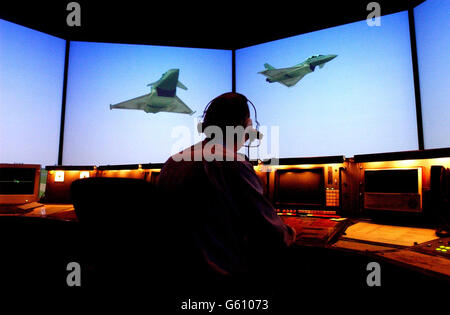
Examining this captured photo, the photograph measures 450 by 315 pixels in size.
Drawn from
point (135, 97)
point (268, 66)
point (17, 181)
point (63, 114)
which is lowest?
point (17, 181)

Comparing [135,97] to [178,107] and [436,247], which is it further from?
[436,247]

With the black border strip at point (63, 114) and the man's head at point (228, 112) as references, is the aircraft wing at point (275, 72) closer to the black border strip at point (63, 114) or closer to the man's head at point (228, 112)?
the man's head at point (228, 112)

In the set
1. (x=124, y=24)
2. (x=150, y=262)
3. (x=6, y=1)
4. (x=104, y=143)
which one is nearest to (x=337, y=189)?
(x=150, y=262)

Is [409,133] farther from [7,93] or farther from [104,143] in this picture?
[7,93]

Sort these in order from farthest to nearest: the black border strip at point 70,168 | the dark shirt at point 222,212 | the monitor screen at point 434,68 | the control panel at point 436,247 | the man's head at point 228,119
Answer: the black border strip at point 70,168 → the monitor screen at point 434,68 → the man's head at point 228,119 → the control panel at point 436,247 → the dark shirt at point 222,212

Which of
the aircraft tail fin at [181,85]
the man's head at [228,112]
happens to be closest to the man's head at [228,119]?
the man's head at [228,112]

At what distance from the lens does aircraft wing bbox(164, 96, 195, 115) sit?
296 centimetres

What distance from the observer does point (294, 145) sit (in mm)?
2439

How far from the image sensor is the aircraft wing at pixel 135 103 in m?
2.93

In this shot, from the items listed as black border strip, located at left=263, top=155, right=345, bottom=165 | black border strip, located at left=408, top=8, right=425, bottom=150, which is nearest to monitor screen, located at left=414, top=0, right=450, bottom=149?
black border strip, located at left=408, top=8, right=425, bottom=150

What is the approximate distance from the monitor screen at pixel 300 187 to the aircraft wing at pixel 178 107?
152cm

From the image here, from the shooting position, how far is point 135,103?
2.96 meters

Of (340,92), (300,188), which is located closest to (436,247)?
(300,188)

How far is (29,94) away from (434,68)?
422 centimetres
